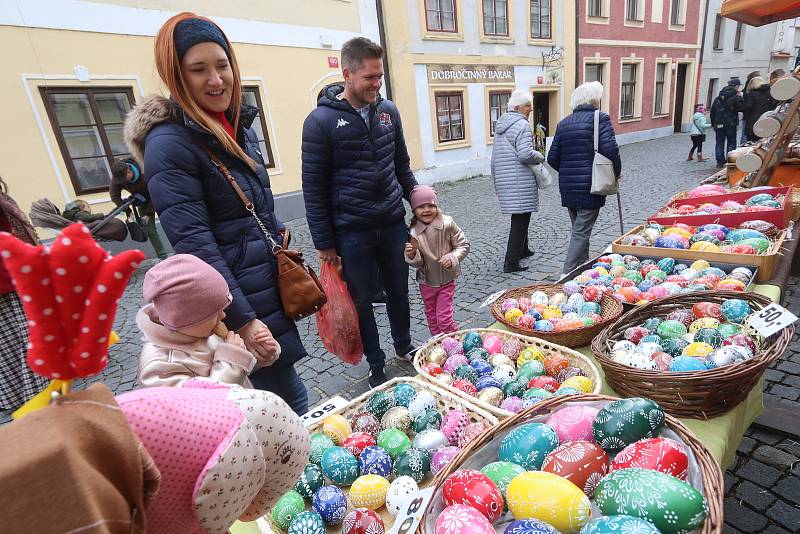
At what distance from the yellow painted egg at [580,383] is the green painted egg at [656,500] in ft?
2.02

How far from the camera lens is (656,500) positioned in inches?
38.2

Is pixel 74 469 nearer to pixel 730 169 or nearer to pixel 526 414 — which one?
pixel 526 414

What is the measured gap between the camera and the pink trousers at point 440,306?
10.6 ft

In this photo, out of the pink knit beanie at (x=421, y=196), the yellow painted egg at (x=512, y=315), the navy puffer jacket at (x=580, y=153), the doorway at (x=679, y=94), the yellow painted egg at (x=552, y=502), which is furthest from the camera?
the doorway at (x=679, y=94)

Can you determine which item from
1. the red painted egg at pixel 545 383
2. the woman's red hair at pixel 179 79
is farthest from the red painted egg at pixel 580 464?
the woman's red hair at pixel 179 79

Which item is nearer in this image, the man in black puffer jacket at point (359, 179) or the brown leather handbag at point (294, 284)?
the brown leather handbag at point (294, 284)

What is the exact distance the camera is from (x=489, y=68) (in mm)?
12766

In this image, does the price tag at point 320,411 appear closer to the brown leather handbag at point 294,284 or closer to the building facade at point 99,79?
the brown leather handbag at point 294,284

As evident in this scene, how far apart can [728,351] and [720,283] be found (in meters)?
0.85

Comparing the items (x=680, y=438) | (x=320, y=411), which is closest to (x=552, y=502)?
(x=680, y=438)

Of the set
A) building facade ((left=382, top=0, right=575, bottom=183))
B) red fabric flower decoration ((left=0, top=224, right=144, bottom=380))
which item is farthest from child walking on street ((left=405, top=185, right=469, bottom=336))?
building facade ((left=382, top=0, right=575, bottom=183))

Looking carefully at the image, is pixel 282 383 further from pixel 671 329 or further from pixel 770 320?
pixel 770 320

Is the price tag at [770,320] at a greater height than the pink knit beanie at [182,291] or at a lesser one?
lesser

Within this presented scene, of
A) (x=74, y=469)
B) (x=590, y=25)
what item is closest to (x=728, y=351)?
(x=74, y=469)
